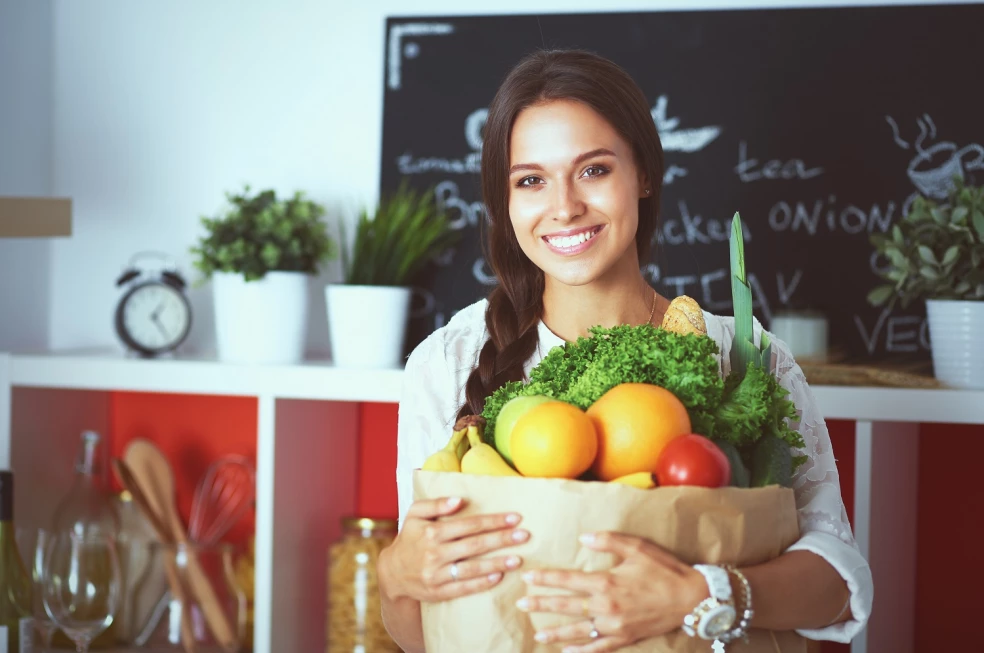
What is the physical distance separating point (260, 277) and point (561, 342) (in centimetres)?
78

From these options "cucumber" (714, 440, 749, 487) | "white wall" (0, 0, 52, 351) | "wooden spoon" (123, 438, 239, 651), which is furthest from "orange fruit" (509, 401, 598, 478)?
"white wall" (0, 0, 52, 351)

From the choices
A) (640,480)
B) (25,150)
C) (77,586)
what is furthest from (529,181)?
(25,150)

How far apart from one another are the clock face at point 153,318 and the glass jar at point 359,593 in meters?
0.53

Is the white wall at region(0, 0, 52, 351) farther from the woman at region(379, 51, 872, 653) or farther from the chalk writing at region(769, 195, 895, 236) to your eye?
the chalk writing at region(769, 195, 895, 236)

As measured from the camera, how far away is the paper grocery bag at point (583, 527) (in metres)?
0.83

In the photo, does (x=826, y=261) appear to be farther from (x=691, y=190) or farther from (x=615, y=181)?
(x=615, y=181)

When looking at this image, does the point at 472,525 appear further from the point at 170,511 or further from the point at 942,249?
the point at 170,511

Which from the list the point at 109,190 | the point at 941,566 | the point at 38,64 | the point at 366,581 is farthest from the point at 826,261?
the point at 38,64

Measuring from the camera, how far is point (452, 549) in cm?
89

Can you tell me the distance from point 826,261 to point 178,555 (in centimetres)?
135

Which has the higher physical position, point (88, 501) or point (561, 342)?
point (561, 342)

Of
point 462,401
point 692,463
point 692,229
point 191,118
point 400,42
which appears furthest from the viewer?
point 191,118

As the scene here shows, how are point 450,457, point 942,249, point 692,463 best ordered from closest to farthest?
point 692,463
point 450,457
point 942,249

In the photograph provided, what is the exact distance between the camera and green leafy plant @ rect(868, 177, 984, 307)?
1.68m
